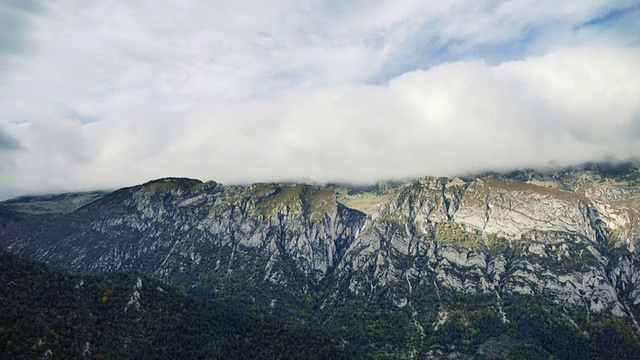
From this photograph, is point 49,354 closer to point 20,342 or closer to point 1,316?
point 20,342

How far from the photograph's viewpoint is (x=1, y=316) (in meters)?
199

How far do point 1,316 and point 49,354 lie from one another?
29203 millimetres

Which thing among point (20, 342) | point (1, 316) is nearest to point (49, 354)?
point (20, 342)

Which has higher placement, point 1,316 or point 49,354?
point 1,316

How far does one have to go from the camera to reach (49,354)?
200 m

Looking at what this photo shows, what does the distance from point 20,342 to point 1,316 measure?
17.7m

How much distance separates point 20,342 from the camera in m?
193
